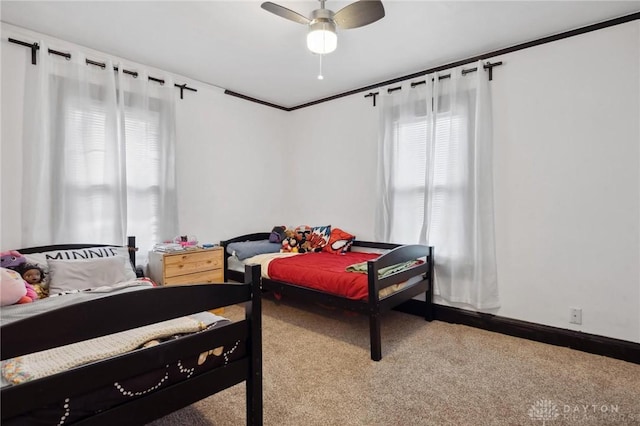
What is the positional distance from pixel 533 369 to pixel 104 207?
12.0 feet

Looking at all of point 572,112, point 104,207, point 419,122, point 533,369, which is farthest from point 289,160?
point 533,369

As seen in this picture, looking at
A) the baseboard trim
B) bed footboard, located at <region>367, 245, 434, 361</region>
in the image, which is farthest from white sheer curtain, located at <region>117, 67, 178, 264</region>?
the baseboard trim

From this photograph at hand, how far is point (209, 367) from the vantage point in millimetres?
1319

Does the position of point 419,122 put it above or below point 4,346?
above

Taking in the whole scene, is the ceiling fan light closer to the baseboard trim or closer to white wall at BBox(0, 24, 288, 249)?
white wall at BBox(0, 24, 288, 249)

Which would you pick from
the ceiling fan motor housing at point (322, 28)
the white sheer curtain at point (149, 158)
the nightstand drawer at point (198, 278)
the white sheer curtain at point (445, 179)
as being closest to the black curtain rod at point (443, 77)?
the white sheer curtain at point (445, 179)

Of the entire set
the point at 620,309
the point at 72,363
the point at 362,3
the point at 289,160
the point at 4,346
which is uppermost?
the point at 362,3

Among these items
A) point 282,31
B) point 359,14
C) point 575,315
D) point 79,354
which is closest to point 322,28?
point 359,14

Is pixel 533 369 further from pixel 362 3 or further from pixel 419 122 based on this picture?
pixel 362 3

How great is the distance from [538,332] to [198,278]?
3.08m

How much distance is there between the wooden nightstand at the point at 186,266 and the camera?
2.93 metres

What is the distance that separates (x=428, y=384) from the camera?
203 centimetres

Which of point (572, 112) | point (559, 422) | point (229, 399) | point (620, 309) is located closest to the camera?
point (559, 422)

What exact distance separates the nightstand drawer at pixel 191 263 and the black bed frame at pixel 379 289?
53 centimetres
